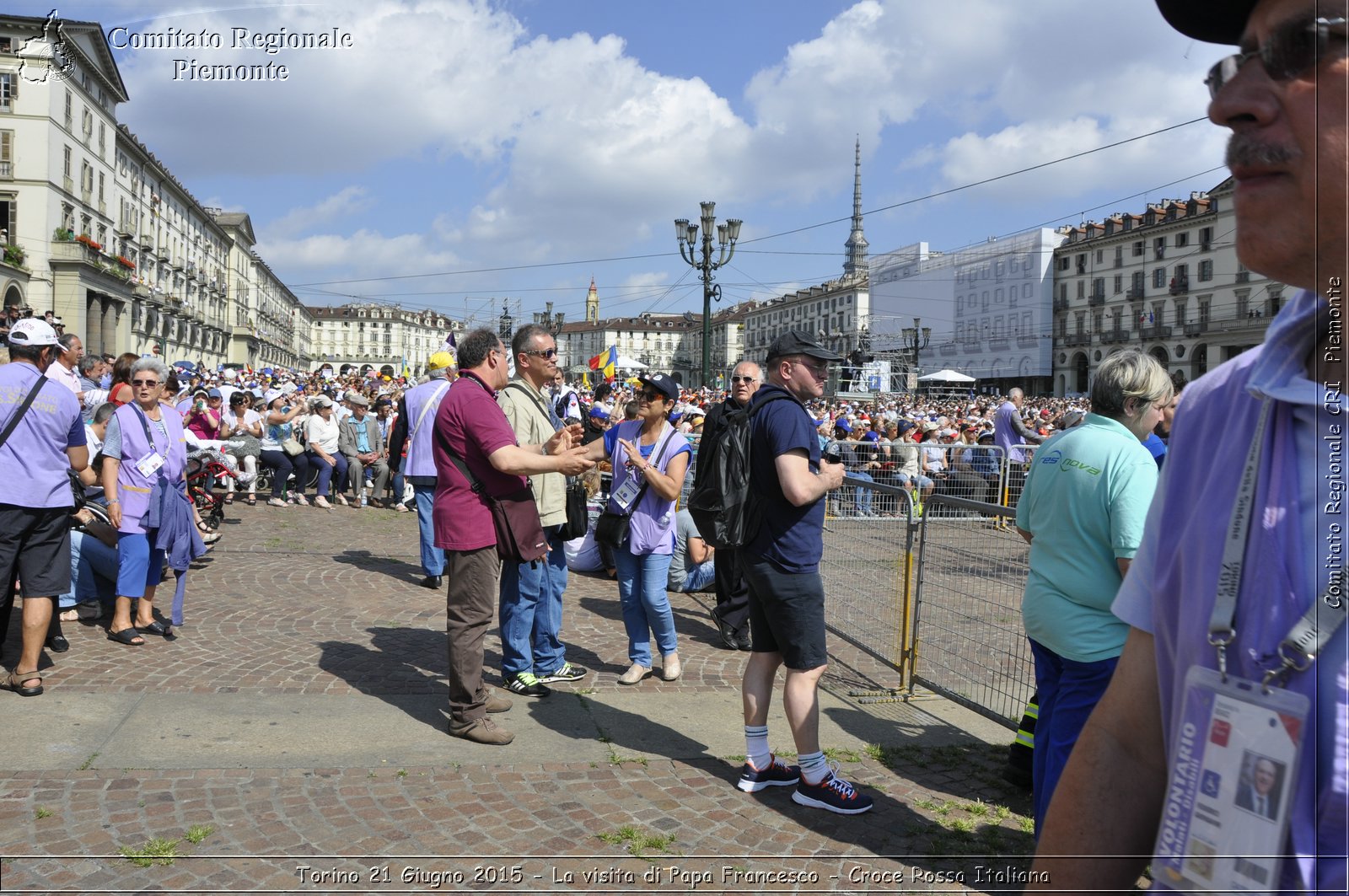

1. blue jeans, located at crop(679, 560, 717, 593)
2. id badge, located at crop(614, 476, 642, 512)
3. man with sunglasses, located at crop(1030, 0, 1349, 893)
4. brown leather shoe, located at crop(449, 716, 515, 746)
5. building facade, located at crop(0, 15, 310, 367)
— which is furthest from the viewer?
building facade, located at crop(0, 15, 310, 367)

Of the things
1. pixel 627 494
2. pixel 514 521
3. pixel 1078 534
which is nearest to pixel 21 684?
pixel 514 521

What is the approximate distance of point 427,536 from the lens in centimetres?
873

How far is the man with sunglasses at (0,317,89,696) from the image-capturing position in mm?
→ 5113

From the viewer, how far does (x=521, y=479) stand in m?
5.25

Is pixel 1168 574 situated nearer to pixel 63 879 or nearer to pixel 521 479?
pixel 63 879

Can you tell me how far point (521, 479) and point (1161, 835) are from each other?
445 centimetres

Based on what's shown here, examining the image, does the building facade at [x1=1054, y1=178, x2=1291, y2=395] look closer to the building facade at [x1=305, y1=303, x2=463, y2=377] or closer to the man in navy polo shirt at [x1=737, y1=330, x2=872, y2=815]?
the man in navy polo shirt at [x1=737, y1=330, x2=872, y2=815]

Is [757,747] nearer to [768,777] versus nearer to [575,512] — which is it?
[768,777]

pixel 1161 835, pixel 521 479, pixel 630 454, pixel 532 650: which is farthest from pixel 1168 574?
pixel 532 650

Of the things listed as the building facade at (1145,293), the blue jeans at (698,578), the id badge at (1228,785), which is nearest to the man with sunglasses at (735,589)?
the blue jeans at (698,578)

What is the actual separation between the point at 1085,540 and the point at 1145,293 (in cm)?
7775

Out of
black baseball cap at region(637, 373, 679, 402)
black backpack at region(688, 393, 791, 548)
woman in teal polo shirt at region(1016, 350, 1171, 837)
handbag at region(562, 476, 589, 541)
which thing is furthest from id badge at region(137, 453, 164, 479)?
woman in teal polo shirt at region(1016, 350, 1171, 837)

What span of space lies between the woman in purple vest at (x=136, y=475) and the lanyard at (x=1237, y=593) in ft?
22.1

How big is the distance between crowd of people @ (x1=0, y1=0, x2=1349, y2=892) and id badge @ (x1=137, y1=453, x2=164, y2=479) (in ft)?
0.08
